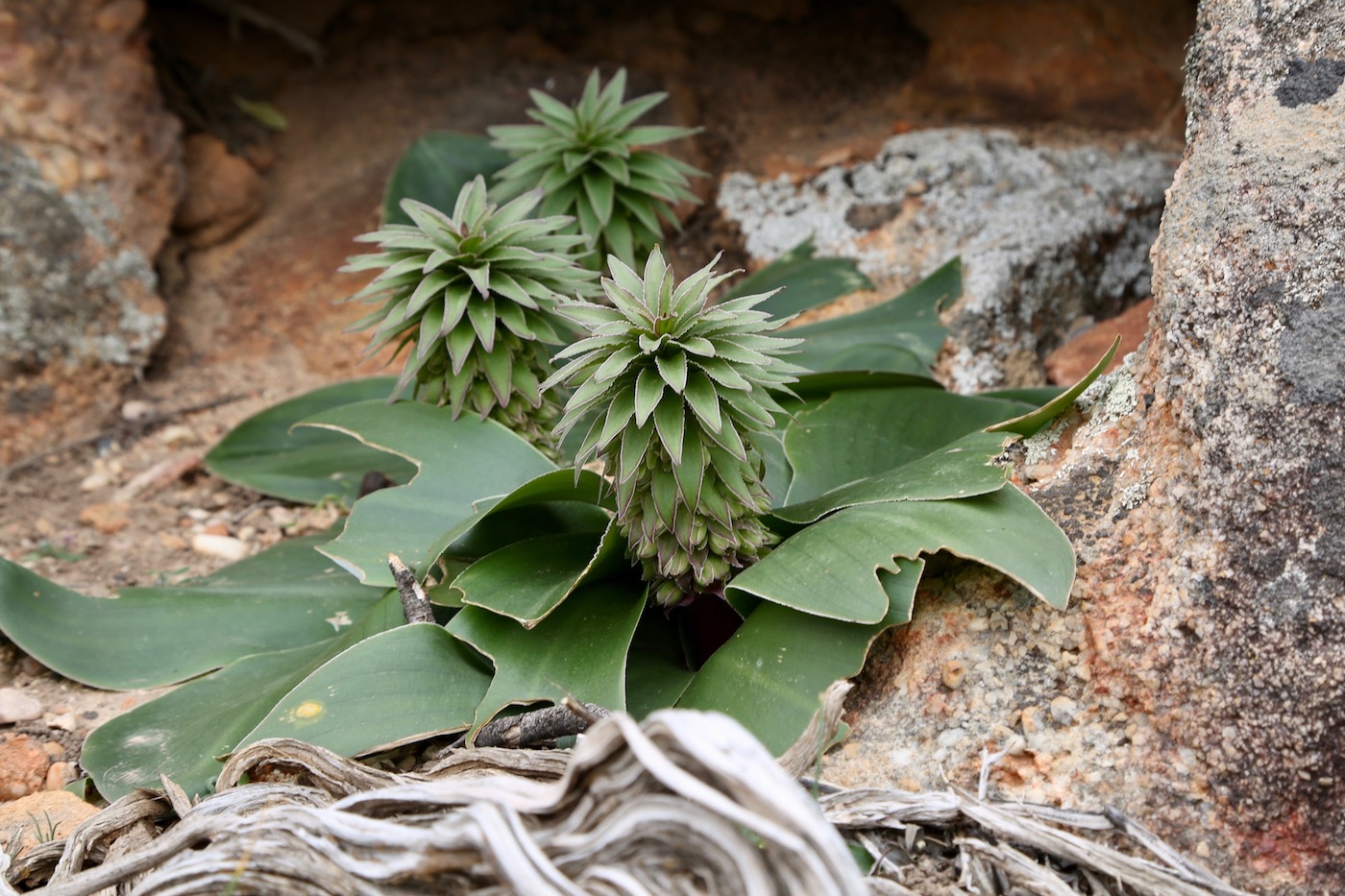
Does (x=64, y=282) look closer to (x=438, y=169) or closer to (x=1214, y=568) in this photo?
(x=438, y=169)

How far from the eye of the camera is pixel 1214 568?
112 centimetres

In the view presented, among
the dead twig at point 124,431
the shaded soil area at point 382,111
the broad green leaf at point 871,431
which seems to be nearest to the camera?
the broad green leaf at point 871,431

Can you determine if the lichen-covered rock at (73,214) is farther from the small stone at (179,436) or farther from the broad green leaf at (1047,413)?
the broad green leaf at (1047,413)

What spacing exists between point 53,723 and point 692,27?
2.30 m

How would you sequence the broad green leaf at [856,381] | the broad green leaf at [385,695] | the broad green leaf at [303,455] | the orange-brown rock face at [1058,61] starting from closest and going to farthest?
the broad green leaf at [385,695] → the broad green leaf at [856,381] → the broad green leaf at [303,455] → the orange-brown rock face at [1058,61]

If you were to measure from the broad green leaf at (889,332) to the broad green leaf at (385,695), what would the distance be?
80cm

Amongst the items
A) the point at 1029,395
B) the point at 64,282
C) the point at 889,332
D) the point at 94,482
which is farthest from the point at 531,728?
the point at 64,282

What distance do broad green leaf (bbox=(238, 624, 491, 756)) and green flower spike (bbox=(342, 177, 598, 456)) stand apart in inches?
15.6

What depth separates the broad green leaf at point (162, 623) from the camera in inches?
62.9

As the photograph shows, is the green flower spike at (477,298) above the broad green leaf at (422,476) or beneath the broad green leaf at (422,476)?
above

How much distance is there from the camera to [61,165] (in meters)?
2.41

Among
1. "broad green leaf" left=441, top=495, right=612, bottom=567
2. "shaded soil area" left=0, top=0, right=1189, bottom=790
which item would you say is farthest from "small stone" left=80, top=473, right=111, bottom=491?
"broad green leaf" left=441, top=495, right=612, bottom=567

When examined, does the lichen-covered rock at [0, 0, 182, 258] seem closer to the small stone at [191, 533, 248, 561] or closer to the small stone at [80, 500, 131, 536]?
the small stone at [80, 500, 131, 536]

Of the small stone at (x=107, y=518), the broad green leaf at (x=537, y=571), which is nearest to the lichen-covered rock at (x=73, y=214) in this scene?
the small stone at (x=107, y=518)
